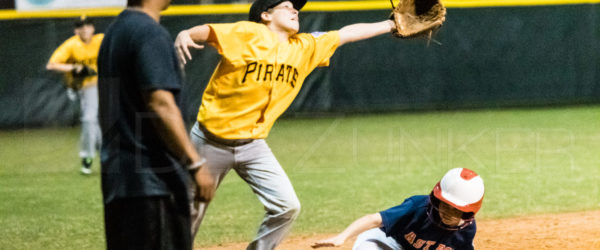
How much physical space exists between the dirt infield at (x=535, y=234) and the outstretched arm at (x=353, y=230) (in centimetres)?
128

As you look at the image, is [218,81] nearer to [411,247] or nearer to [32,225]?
[411,247]

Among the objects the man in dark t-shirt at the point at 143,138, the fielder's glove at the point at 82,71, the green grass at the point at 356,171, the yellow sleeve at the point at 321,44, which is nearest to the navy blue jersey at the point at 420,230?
the yellow sleeve at the point at 321,44

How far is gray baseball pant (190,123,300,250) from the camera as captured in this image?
4316 mm

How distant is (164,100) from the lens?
112 inches

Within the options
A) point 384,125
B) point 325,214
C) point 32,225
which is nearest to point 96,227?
point 32,225

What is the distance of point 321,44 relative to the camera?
4.64 meters

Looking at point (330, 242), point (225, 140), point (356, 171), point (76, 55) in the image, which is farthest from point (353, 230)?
point (76, 55)

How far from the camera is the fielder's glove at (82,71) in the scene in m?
9.07

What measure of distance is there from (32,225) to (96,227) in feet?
1.82

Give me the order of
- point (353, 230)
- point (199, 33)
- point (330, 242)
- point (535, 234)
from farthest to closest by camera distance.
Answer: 1. point (535, 234)
2. point (199, 33)
3. point (353, 230)
4. point (330, 242)

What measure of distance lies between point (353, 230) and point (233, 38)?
127 centimetres

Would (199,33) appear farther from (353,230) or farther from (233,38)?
(353,230)

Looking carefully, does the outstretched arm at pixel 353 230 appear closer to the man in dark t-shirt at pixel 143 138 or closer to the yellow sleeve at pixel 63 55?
the man in dark t-shirt at pixel 143 138

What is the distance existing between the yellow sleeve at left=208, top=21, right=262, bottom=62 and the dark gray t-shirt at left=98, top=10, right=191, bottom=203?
4.35 ft
